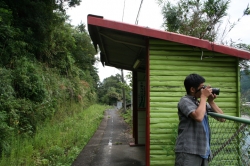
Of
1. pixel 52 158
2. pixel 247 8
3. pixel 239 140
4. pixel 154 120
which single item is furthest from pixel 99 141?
pixel 247 8

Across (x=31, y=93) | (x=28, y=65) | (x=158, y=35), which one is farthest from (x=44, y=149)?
(x=158, y=35)

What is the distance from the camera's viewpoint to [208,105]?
8.31 feet

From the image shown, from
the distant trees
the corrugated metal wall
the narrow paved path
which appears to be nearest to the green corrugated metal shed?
the corrugated metal wall

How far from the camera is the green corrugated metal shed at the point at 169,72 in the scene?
12.5 feet

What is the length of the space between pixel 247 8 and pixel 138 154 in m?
6.47

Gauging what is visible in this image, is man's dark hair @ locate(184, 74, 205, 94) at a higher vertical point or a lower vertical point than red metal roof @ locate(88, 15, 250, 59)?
lower

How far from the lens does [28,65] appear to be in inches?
299

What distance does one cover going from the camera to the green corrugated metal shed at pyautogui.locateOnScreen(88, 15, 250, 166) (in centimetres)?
381

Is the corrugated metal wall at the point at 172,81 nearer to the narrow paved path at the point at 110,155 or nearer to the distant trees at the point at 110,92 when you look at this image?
the narrow paved path at the point at 110,155

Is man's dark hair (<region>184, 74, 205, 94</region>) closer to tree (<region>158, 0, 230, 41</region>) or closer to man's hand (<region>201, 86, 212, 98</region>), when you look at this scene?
man's hand (<region>201, 86, 212, 98</region>)

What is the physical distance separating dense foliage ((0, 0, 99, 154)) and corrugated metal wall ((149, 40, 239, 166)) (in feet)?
9.77

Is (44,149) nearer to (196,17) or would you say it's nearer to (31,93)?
(31,93)

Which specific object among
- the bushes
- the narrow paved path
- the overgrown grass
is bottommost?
the narrow paved path

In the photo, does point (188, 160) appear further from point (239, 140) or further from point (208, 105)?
point (239, 140)
